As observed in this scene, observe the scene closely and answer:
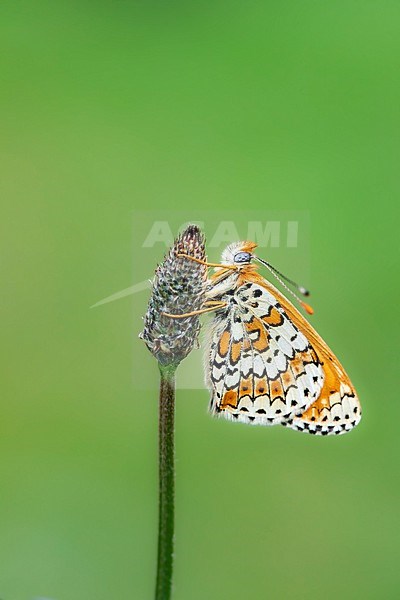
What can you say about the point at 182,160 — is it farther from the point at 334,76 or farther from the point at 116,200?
the point at 334,76

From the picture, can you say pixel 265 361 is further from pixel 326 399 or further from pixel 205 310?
pixel 205 310

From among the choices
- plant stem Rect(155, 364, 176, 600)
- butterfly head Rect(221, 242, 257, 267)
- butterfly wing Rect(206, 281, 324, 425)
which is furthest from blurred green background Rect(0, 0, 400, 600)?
plant stem Rect(155, 364, 176, 600)

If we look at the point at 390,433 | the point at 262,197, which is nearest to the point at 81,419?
the point at 390,433

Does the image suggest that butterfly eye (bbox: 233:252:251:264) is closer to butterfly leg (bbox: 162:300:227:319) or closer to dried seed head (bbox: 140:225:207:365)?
butterfly leg (bbox: 162:300:227:319)

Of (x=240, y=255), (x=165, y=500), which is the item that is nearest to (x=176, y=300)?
(x=165, y=500)

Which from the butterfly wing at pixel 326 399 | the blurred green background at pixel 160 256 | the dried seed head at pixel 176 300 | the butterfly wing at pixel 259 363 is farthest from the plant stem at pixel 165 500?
the blurred green background at pixel 160 256

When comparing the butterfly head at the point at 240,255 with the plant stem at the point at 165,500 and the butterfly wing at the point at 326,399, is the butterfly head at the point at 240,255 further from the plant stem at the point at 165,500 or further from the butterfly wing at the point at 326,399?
the plant stem at the point at 165,500
